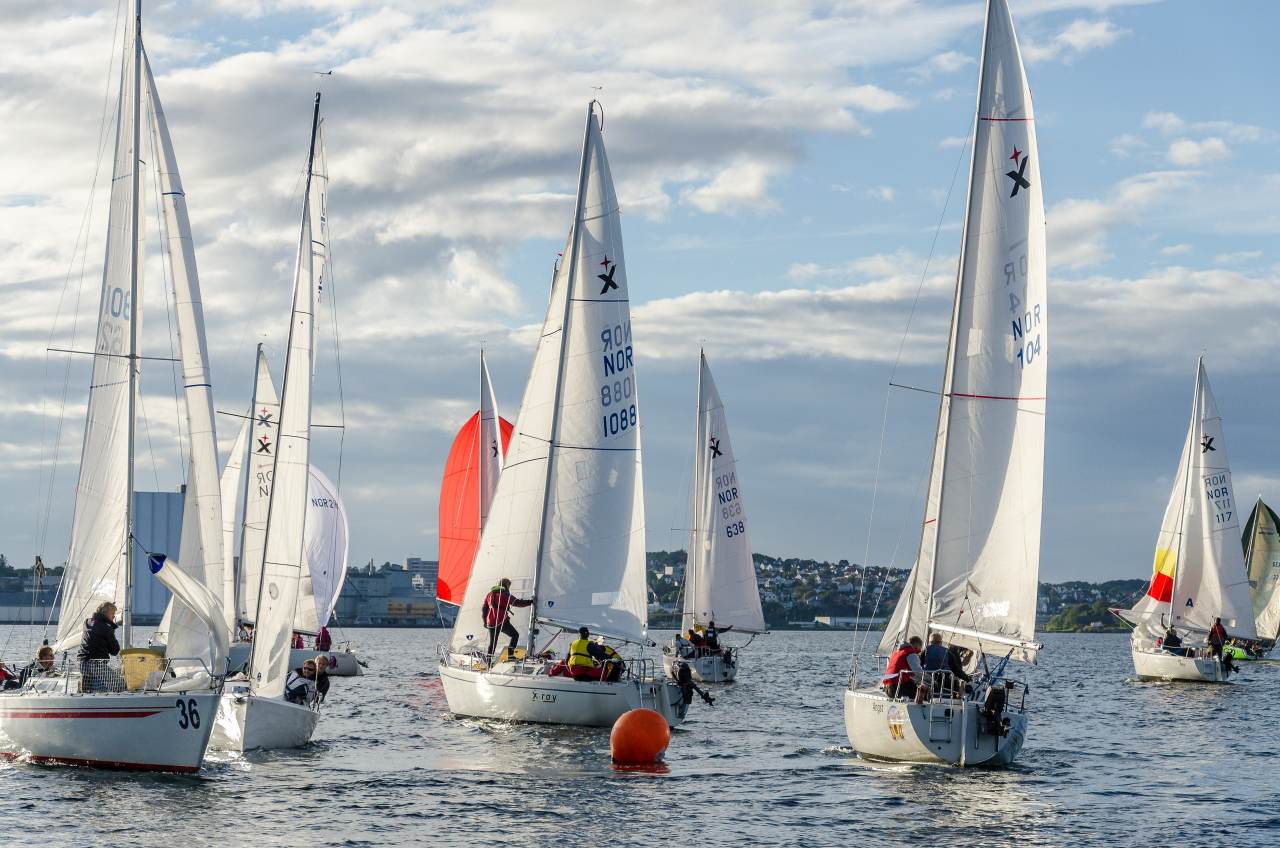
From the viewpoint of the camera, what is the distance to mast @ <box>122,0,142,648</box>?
23438 mm

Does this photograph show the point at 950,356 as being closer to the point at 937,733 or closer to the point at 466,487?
the point at 937,733

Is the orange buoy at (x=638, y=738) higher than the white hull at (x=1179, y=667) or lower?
lower

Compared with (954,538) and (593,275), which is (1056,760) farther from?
(593,275)

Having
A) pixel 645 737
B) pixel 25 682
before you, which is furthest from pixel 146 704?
pixel 645 737

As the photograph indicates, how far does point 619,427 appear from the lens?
30906 mm

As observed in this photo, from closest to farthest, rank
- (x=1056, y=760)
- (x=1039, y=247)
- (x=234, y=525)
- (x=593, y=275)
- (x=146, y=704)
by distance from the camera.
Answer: (x=146, y=704) → (x=1039, y=247) → (x=1056, y=760) → (x=593, y=275) → (x=234, y=525)

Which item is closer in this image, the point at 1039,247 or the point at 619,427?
the point at 1039,247

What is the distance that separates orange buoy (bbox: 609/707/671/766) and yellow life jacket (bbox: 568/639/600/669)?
282 cm

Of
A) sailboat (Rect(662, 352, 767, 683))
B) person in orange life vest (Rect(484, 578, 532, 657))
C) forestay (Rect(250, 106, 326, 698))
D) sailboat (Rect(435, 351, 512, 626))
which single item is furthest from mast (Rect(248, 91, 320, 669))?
sailboat (Rect(662, 352, 767, 683))

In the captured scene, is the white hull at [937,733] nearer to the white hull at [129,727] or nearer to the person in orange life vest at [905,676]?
the person in orange life vest at [905,676]

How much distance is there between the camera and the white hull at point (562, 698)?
27891mm

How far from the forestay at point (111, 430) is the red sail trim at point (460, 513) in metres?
21.8

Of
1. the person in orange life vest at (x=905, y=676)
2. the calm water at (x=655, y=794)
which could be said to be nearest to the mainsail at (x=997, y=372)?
the person in orange life vest at (x=905, y=676)

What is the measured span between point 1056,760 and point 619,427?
10.1 meters
